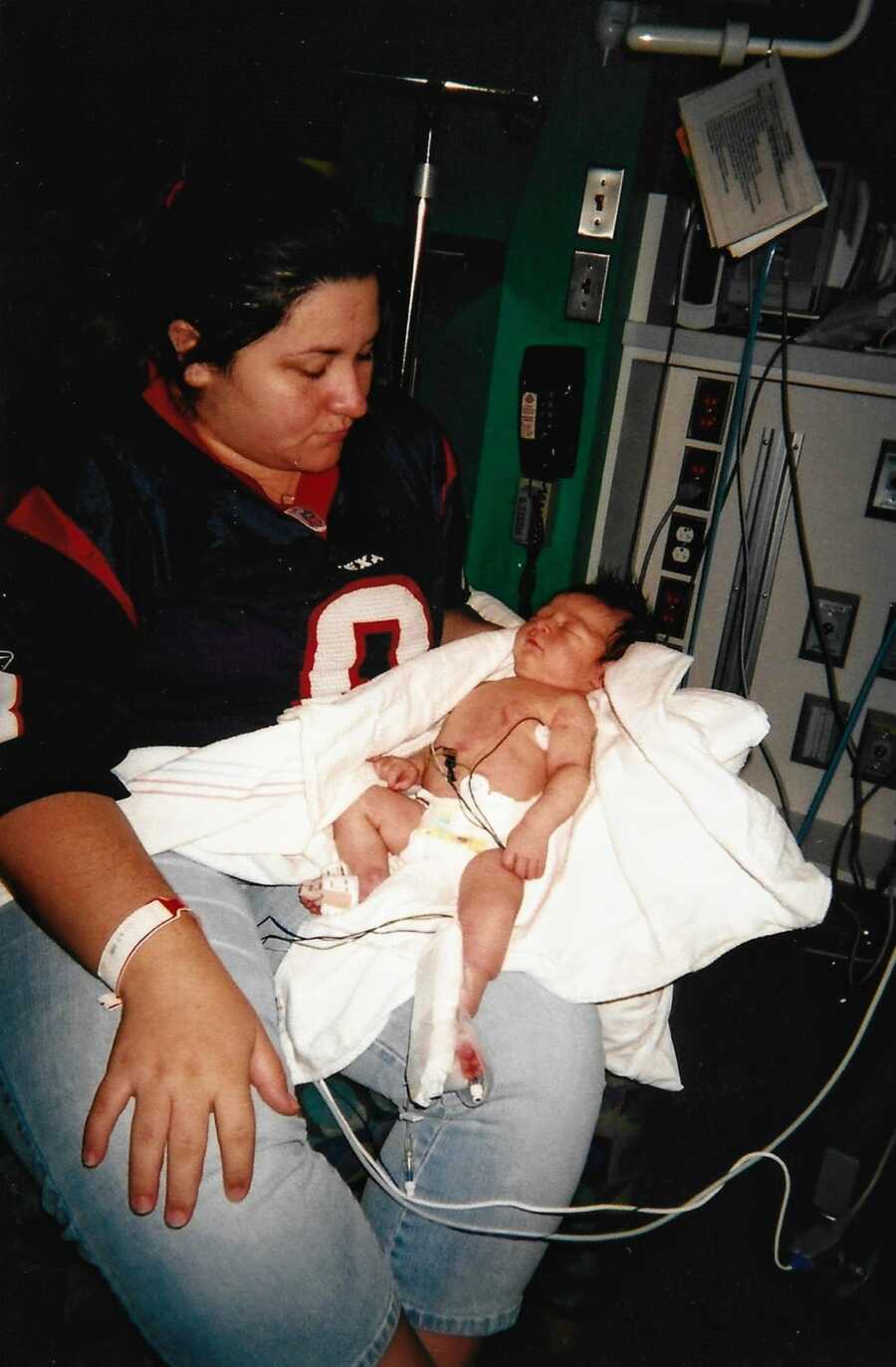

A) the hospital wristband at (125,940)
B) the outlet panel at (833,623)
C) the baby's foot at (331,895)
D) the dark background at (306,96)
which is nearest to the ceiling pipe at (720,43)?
the dark background at (306,96)

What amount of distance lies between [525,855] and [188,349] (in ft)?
2.21

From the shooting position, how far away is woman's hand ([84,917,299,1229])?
2.39ft

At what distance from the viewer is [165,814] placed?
3.19 ft

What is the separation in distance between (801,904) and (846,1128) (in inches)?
21.2

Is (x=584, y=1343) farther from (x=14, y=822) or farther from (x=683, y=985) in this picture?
(x=14, y=822)

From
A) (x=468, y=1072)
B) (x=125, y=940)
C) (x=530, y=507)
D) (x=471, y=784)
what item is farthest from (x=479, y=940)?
(x=530, y=507)

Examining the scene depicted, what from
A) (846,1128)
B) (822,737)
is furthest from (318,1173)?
(822,737)

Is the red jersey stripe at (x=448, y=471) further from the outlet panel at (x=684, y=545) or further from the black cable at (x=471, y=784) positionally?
the outlet panel at (x=684, y=545)

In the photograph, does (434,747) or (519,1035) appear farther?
(434,747)

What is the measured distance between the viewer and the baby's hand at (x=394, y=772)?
1.14 meters

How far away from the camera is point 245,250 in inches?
36.9

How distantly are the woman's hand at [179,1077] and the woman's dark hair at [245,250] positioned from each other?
2.03 feet

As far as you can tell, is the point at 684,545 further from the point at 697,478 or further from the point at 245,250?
the point at 245,250

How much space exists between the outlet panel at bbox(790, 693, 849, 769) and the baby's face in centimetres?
93
